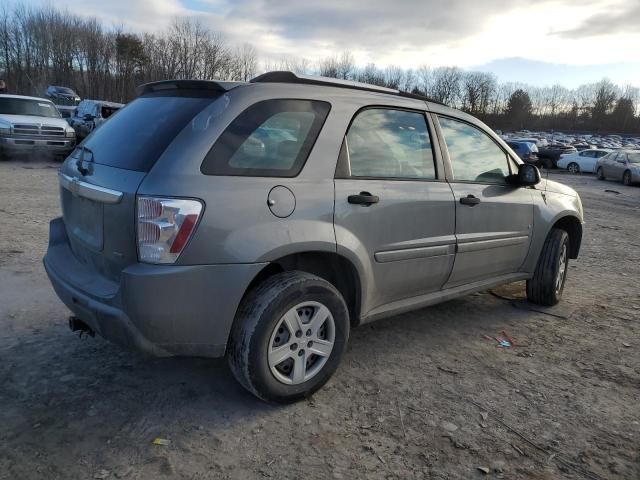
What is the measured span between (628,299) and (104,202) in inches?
199

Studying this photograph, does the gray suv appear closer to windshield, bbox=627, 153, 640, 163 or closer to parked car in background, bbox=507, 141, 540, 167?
windshield, bbox=627, 153, 640, 163

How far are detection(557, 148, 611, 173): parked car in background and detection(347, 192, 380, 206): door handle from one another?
28519mm

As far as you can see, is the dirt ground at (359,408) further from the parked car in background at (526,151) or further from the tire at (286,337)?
the parked car in background at (526,151)

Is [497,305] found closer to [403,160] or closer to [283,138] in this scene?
[403,160]

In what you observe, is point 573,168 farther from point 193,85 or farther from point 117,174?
point 117,174

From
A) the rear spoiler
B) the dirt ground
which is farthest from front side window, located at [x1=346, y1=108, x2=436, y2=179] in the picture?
the dirt ground

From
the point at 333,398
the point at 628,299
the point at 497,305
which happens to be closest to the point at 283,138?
the point at 333,398

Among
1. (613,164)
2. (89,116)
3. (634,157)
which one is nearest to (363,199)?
(89,116)

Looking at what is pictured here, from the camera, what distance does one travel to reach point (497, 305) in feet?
16.0

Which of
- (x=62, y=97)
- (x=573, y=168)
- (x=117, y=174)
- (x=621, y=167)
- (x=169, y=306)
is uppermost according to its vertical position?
→ (x=62, y=97)

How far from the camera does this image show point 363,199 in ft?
10.0

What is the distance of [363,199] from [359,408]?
1212mm

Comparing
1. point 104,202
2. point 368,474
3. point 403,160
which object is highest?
point 403,160

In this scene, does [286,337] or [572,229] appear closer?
[286,337]
